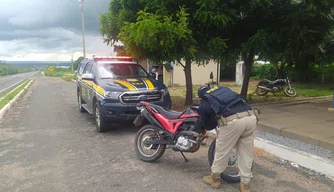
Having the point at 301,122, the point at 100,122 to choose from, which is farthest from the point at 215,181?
the point at 100,122

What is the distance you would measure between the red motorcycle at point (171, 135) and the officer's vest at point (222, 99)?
66cm

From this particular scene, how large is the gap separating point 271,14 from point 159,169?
6.87 m

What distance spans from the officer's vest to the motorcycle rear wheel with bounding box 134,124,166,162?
161 centimetres

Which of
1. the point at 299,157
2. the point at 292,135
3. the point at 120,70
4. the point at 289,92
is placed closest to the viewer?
the point at 299,157

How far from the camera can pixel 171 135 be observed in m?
5.00

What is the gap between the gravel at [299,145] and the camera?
516cm

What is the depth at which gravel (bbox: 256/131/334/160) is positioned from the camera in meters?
5.16

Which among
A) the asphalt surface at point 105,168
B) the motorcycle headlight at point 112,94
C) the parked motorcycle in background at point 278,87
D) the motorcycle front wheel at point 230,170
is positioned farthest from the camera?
the parked motorcycle in background at point 278,87

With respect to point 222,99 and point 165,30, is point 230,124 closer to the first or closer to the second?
point 222,99

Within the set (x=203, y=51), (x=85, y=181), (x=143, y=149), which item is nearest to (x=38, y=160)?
(x=85, y=181)

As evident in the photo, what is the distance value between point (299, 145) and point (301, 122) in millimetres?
1567

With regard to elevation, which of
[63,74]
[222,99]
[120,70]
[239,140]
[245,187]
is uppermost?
[120,70]

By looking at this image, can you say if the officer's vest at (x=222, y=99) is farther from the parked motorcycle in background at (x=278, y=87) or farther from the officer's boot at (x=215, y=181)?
the parked motorcycle in background at (x=278, y=87)

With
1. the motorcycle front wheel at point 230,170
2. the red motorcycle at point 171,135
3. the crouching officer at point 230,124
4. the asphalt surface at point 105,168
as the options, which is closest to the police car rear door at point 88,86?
the asphalt surface at point 105,168
